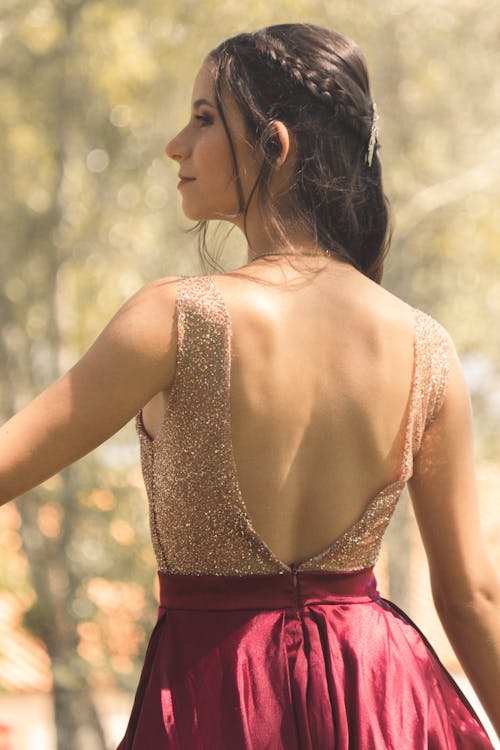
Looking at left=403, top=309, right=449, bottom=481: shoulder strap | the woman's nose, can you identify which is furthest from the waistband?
the woman's nose

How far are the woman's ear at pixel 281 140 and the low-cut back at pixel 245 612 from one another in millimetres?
188

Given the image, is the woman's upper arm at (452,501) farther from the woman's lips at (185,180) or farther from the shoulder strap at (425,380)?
the woman's lips at (185,180)

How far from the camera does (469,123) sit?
781 cm

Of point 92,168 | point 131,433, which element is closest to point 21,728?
point 131,433

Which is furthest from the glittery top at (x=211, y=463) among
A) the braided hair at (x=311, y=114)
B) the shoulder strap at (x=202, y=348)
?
the braided hair at (x=311, y=114)

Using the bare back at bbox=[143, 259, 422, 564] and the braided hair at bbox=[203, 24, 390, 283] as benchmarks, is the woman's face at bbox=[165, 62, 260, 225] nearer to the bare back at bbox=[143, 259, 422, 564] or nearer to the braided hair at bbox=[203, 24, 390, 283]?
the braided hair at bbox=[203, 24, 390, 283]

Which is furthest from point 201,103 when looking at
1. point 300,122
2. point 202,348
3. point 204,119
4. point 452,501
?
point 452,501

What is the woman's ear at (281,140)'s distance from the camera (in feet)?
4.50

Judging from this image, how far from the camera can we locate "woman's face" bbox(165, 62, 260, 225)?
4.59ft

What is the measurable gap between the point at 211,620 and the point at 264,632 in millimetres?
59

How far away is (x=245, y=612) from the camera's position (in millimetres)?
1343

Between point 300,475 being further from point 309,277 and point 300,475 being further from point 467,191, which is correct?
point 467,191

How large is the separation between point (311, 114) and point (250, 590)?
0.54m

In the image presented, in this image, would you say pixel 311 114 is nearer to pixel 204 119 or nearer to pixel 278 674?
pixel 204 119
